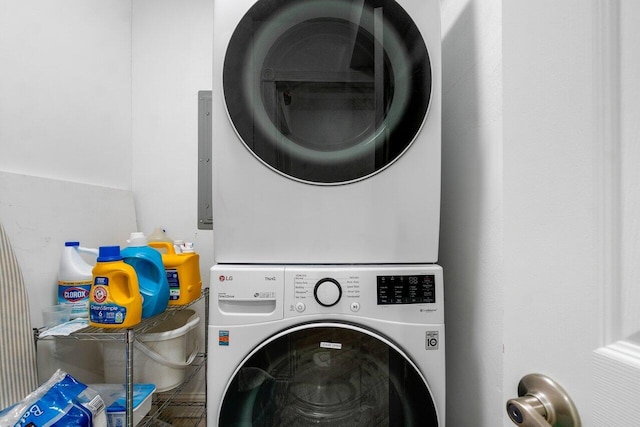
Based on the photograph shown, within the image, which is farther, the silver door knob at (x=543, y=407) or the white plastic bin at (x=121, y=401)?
the white plastic bin at (x=121, y=401)

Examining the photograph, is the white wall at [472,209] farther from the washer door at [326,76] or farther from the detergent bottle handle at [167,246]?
the detergent bottle handle at [167,246]

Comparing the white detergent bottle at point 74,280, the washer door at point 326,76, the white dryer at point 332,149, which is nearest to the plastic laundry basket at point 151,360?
the white detergent bottle at point 74,280

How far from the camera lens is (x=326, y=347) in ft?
3.15

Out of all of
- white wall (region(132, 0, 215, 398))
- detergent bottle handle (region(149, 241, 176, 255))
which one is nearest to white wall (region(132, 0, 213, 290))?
white wall (region(132, 0, 215, 398))

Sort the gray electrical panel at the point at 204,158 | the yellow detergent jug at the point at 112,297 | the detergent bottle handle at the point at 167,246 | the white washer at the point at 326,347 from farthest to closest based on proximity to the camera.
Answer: the gray electrical panel at the point at 204,158
the detergent bottle handle at the point at 167,246
the yellow detergent jug at the point at 112,297
the white washer at the point at 326,347

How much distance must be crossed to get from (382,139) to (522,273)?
2.02 ft

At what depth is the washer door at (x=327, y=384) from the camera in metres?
0.95

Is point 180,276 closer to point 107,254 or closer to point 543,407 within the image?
point 107,254

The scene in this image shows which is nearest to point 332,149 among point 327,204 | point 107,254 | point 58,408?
point 327,204

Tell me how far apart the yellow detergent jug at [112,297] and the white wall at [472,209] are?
1115 mm

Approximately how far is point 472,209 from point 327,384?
719 millimetres

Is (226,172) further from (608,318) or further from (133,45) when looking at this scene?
(133,45)

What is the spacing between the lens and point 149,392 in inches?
46.6

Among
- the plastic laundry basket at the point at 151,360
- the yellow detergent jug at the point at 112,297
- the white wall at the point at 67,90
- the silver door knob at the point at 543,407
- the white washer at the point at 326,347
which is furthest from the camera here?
the plastic laundry basket at the point at 151,360
